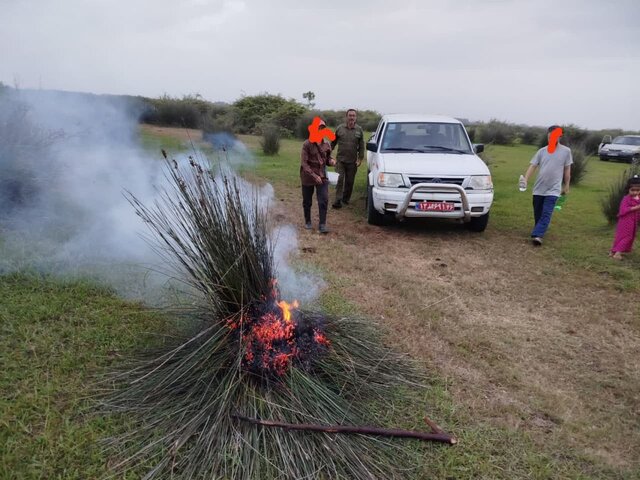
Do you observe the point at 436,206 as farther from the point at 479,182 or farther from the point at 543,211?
the point at 543,211

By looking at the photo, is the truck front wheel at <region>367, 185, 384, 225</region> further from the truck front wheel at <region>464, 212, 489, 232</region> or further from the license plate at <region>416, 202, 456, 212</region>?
the truck front wheel at <region>464, 212, 489, 232</region>

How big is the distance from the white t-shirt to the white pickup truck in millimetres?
707

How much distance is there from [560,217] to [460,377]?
6.44m

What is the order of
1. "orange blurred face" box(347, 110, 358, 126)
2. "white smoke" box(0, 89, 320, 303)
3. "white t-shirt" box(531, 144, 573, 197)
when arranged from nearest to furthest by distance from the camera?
1. "white smoke" box(0, 89, 320, 303)
2. "white t-shirt" box(531, 144, 573, 197)
3. "orange blurred face" box(347, 110, 358, 126)

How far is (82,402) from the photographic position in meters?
2.60

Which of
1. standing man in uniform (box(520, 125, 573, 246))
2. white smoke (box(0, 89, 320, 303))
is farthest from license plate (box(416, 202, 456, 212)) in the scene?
white smoke (box(0, 89, 320, 303))

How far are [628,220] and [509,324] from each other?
312 cm

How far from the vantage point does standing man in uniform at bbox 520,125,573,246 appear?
6.07 meters

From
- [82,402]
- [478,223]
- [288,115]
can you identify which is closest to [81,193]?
[82,402]

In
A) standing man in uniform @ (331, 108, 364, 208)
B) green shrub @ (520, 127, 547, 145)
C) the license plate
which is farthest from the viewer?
green shrub @ (520, 127, 547, 145)

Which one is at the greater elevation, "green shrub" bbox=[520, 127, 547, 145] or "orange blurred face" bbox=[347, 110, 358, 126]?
"orange blurred face" bbox=[347, 110, 358, 126]

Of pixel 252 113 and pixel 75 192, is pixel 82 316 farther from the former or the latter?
pixel 252 113

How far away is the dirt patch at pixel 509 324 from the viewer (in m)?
2.80

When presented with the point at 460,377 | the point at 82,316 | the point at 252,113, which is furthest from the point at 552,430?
the point at 252,113
